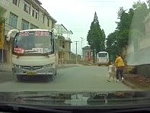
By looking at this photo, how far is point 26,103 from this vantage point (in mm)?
4754

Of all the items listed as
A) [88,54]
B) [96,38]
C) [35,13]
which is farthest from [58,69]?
Result: [88,54]

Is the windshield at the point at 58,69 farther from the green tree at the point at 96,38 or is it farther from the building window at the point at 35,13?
the green tree at the point at 96,38

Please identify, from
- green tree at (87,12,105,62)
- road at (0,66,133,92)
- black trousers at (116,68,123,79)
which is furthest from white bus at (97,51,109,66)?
road at (0,66,133,92)

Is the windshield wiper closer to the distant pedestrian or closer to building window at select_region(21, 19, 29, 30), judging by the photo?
the distant pedestrian

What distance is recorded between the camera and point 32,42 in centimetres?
2405

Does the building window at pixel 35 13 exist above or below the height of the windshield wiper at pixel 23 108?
above

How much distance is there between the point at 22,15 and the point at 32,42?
36.1 metres

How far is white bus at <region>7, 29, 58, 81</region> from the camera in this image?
A: 23594 millimetres

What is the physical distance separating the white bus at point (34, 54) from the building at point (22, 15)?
62.8 feet

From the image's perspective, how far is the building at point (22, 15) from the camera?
168ft

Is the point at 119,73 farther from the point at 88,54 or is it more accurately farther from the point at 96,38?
the point at 88,54

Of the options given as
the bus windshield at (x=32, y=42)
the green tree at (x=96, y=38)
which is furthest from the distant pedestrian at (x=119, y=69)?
the green tree at (x=96, y=38)

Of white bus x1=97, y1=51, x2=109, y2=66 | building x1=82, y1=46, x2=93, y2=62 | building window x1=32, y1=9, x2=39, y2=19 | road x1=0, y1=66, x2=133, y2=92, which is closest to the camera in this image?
road x1=0, y1=66, x2=133, y2=92

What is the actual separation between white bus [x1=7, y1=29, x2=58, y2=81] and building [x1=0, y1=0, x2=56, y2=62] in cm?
1915
